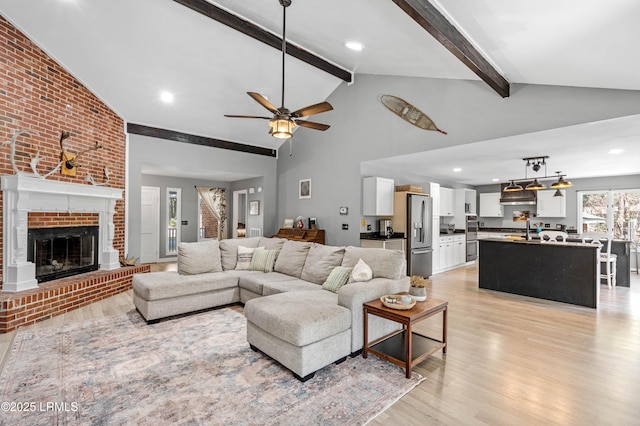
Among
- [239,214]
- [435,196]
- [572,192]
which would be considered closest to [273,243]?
[435,196]

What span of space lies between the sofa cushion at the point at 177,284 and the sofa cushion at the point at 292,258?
0.65 meters

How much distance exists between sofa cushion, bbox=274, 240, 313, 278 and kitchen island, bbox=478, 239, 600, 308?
3369 mm

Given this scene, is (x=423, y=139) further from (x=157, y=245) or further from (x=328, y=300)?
(x=157, y=245)

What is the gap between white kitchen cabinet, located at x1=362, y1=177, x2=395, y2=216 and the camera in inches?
232

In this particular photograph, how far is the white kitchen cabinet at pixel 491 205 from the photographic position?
9203mm

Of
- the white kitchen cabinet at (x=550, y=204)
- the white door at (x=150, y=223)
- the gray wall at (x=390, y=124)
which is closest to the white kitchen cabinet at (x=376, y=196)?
the gray wall at (x=390, y=124)

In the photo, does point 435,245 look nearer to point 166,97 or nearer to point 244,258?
point 244,258

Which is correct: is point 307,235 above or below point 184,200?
below

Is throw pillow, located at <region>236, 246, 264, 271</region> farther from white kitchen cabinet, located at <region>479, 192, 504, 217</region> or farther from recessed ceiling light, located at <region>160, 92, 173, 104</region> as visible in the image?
white kitchen cabinet, located at <region>479, 192, 504, 217</region>

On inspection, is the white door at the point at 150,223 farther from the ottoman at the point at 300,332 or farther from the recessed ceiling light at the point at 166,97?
the ottoman at the point at 300,332

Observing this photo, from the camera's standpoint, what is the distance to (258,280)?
3.97 metres

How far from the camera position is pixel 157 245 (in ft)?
26.6

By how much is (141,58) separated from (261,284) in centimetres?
372

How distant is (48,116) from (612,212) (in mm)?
11533
